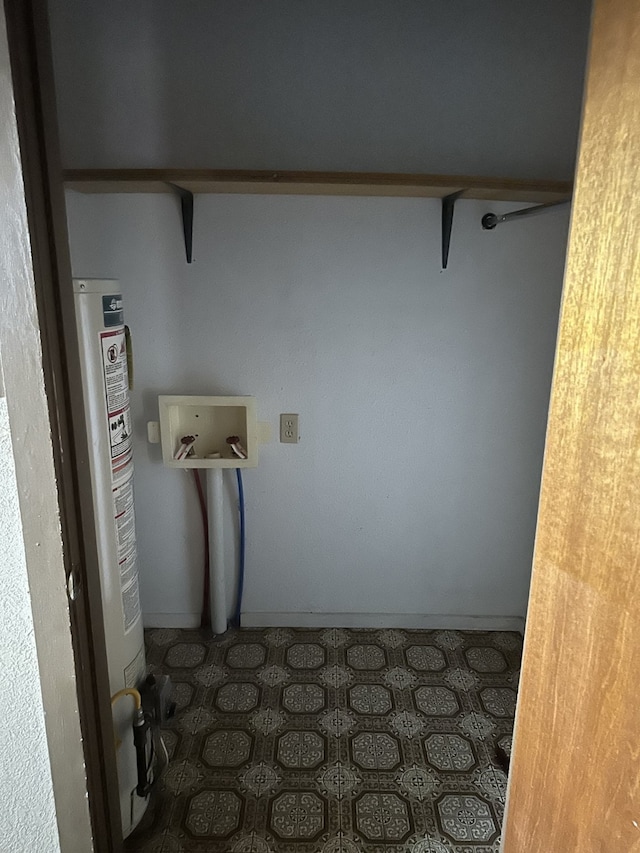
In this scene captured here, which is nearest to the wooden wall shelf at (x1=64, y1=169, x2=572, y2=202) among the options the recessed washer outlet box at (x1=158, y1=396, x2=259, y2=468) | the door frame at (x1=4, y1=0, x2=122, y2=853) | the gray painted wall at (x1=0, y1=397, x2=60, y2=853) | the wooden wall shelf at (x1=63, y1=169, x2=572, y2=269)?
the wooden wall shelf at (x1=63, y1=169, x2=572, y2=269)

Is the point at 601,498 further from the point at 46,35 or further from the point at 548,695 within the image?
the point at 46,35

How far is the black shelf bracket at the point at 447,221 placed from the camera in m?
1.82

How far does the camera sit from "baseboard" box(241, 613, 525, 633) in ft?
7.38

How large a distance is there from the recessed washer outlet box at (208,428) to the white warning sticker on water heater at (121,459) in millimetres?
534

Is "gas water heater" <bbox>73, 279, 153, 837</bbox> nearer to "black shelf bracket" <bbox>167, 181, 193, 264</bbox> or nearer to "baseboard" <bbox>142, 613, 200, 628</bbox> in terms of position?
"black shelf bracket" <bbox>167, 181, 193, 264</bbox>

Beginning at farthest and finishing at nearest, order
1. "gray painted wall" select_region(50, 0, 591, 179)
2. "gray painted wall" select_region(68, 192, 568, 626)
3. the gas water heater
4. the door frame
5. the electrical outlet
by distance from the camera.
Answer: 1. the electrical outlet
2. "gray painted wall" select_region(68, 192, 568, 626)
3. "gray painted wall" select_region(50, 0, 591, 179)
4. the gas water heater
5. the door frame

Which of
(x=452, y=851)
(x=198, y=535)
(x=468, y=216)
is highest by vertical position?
(x=468, y=216)

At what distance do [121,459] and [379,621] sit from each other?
1278mm

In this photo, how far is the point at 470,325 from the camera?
198 centimetres

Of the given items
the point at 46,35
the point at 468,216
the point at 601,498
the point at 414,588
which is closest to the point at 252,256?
the point at 468,216

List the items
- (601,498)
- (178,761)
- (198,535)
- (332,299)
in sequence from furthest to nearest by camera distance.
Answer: (198,535), (332,299), (178,761), (601,498)

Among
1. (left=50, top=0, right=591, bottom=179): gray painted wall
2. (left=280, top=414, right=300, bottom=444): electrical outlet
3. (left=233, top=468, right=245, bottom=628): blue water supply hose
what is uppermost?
(left=50, top=0, right=591, bottom=179): gray painted wall

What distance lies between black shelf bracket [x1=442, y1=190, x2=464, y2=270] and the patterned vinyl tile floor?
135cm

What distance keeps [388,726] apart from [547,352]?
1.28m
